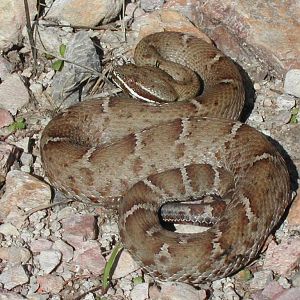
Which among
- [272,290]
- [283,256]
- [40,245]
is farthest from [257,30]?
[40,245]

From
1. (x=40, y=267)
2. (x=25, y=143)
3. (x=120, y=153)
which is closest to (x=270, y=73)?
(x=120, y=153)

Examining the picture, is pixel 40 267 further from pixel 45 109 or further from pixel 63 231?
pixel 45 109

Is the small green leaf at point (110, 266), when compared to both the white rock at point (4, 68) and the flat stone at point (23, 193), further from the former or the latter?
the white rock at point (4, 68)

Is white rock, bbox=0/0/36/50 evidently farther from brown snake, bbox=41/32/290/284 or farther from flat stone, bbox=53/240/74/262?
flat stone, bbox=53/240/74/262

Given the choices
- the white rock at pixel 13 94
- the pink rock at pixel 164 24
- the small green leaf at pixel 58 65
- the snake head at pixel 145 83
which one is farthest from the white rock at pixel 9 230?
the pink rock at pixel 164 24

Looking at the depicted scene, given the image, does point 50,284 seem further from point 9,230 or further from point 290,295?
point 290,295

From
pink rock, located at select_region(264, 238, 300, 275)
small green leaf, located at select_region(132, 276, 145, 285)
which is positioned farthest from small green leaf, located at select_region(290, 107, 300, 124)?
small green leaf, located at select_region(132, 276, 145, 285)
